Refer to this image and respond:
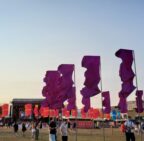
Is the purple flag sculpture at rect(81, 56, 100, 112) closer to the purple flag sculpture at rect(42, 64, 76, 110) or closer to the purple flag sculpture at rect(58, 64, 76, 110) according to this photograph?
the purple flag sculpture at rect(58, 64, 76, 110)

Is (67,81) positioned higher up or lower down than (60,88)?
higher up

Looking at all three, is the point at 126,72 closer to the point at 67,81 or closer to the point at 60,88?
the point at 67,81

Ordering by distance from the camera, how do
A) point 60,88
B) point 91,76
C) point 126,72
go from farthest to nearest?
1. point 60,88
2. point 91,76
3. point 126,72

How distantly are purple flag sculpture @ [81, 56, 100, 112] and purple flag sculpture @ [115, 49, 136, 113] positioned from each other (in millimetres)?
2827

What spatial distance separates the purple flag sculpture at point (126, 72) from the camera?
78.2 ft

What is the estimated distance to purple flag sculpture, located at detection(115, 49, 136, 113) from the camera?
23.8 m

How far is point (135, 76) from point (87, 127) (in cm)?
6686

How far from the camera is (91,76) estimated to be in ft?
87.9

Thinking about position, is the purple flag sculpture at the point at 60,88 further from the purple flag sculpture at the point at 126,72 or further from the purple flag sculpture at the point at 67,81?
the purple flag sculpture at the point at 126,72

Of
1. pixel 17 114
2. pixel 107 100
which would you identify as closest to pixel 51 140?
pixel 107 100

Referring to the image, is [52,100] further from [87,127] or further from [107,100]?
[87,127]

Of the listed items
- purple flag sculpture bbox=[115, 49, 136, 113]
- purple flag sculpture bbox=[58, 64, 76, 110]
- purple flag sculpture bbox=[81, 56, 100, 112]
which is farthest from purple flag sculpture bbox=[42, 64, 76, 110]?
purple flag sculpture bbox=[115, 49, 136, 113]

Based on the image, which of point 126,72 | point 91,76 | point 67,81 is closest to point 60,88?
point 67,81

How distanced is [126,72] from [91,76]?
3513mm
